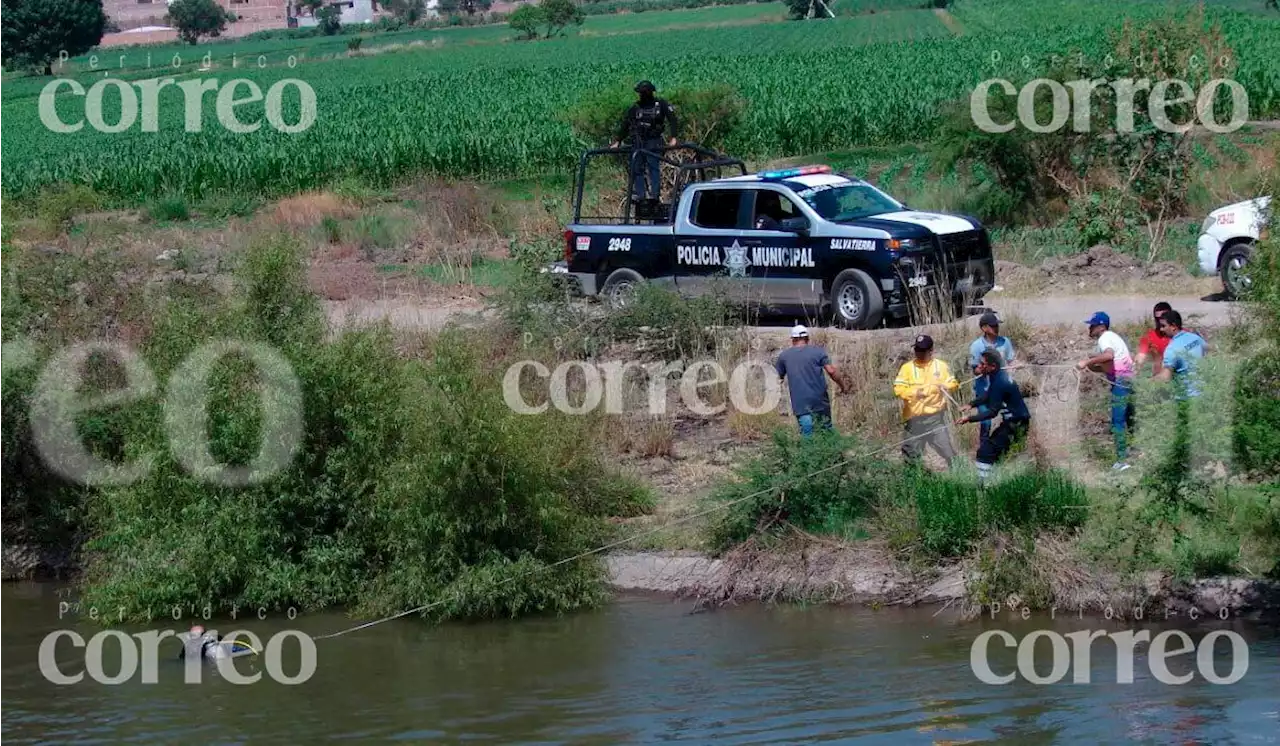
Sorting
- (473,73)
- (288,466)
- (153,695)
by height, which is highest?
(473,73)

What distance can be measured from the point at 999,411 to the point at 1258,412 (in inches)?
106

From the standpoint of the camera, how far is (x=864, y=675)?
1162cm

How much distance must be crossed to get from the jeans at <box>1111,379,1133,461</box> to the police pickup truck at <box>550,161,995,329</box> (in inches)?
170

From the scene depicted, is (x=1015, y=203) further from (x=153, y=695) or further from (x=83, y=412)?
(x=153, y=695)

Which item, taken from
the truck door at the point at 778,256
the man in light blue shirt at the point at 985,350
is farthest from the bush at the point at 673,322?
the man in light blue shirt at the point at 985,350

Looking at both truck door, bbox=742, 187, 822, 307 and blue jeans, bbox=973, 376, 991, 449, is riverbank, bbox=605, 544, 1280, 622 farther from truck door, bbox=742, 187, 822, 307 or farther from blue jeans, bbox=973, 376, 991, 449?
truck door, bbox=742, 187, 822, 307

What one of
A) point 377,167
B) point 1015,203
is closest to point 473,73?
point 377,167

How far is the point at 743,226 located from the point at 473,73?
158 ft

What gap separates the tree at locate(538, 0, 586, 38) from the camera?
336 feet

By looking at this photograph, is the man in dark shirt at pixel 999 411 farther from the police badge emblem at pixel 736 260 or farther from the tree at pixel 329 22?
the tree at pixel 329 22

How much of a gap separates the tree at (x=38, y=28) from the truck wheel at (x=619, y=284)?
84.2 meters

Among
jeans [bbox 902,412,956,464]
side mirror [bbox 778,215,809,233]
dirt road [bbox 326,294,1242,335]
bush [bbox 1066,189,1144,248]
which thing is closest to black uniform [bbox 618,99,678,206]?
dirt road [bbox 326,294,1242,335]

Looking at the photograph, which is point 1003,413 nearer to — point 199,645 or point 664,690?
point 664,690

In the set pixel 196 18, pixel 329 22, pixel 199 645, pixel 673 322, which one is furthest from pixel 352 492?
pixel 196 18
